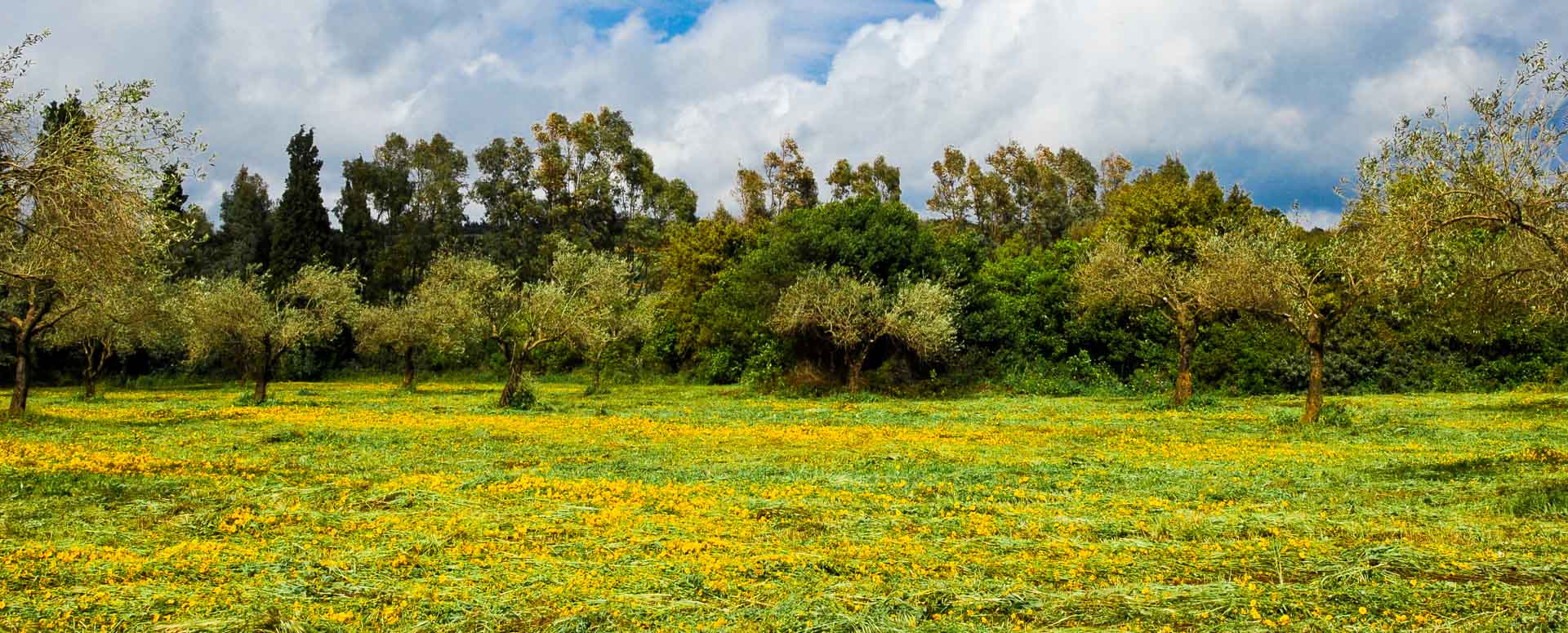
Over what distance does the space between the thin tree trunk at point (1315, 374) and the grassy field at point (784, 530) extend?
8.72 feet

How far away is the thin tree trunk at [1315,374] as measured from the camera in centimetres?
2791

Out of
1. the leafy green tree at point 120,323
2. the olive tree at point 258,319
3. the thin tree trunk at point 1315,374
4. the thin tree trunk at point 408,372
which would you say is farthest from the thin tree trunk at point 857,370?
the leafy green tree at point 120,323

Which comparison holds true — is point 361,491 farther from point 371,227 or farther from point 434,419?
point 371,227

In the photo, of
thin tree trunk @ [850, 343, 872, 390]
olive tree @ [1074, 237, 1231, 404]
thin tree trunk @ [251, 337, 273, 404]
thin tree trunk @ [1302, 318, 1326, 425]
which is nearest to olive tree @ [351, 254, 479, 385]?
thin tree trunk @ [251, 337, 273, 404]

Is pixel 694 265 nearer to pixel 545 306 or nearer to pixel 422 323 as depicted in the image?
pixel 422 323

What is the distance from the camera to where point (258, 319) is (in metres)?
41.9

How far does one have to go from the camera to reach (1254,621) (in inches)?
312

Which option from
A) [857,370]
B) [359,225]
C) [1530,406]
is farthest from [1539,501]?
[359,225]

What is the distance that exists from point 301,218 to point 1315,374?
217 feet

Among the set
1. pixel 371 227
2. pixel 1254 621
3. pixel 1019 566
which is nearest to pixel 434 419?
pixel 1019 566

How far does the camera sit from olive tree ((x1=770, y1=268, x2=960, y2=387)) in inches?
1667

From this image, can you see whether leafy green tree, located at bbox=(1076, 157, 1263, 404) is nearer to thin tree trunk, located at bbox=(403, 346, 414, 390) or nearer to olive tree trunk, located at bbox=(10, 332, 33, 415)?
thin tree trunk, located at bbox=(403, 346, 414, 390)

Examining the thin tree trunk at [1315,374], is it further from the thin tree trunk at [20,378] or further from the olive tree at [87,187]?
the thin tree trunk at [20,378]

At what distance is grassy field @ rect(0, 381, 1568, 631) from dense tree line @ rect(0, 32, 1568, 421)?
13.2 feet
